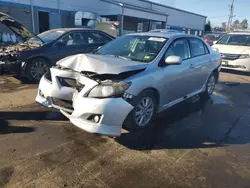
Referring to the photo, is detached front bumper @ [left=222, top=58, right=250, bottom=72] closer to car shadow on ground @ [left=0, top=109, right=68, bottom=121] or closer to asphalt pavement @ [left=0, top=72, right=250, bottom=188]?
asphalt pavement @ [left=0, top=72, right=250, bottom=188]

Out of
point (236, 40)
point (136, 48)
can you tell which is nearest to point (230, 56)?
point (236, 40)

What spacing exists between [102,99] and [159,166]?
3.73ft

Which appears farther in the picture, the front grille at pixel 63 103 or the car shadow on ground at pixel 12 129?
the car shadow on ground at pixel 12 129

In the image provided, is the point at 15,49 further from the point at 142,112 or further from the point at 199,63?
the point at 199,63

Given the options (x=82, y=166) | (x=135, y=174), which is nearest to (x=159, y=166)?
(x=135, y=174)

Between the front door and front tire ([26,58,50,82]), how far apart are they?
3868 millimetres

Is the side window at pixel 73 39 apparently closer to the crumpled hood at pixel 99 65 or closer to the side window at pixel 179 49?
the crumpled hood at pixel 99 65

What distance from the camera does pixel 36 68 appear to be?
6.60 m

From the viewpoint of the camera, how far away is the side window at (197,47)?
194 inches

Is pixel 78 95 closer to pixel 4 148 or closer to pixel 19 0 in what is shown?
pixel 4 148

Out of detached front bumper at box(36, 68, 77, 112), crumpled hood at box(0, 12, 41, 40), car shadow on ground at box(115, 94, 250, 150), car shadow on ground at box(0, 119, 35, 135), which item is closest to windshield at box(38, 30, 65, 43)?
crumpled hood at box(0, 12, 41, 40)

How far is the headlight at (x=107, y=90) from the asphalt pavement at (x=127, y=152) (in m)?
0.79

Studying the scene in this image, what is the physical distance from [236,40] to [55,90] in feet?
30.8

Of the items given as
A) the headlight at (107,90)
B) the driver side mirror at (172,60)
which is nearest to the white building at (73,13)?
the driver side mirror at (172,60)
